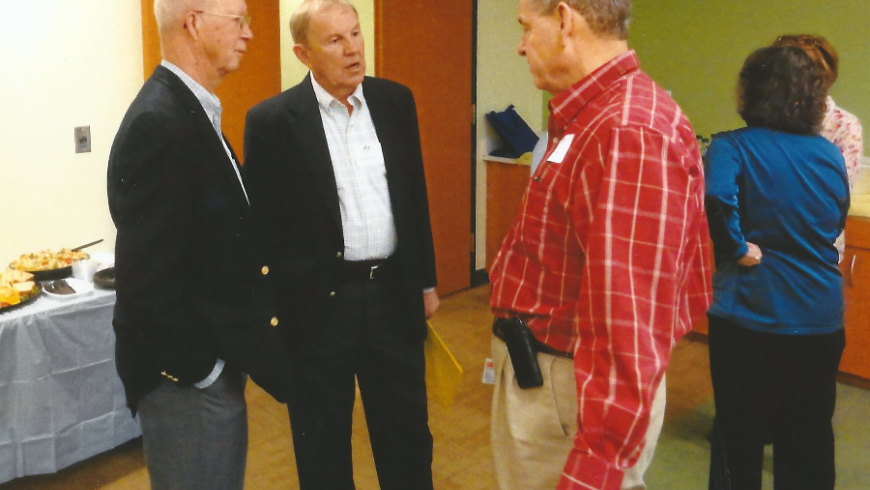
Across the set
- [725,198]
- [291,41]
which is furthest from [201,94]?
[291,41]

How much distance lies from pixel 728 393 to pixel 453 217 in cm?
288

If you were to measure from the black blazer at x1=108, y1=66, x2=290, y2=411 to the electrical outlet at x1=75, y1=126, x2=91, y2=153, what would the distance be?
1816 millimetres

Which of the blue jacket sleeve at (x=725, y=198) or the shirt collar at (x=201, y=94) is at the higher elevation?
the shirt collar at (x=201, y=94)

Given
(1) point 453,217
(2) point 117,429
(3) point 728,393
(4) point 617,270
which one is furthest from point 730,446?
(1) point 453,217

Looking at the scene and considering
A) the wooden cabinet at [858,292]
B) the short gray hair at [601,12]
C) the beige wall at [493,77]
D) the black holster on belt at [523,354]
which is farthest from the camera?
the beige wall at [493,77]

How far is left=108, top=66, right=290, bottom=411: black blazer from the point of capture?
4.34ft

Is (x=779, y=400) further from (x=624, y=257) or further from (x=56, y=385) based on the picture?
(x=56, y=385)

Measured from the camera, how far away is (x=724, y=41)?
4.17 metres

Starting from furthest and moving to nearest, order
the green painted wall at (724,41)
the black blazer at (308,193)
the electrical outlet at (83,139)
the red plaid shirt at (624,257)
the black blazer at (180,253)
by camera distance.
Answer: the green painted wall at (724,41) < the electrical outlet at (83,139) < the black blazer at (308,193) < the black blazer at (180,253) < the red plaid shirt at (624,257)

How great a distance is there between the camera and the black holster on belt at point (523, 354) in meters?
1.19

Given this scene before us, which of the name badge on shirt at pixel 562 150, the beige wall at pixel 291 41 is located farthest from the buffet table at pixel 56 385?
the beige wall at pixel 291 41

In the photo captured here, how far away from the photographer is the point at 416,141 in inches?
A: 83.7

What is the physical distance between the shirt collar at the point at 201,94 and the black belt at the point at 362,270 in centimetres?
57

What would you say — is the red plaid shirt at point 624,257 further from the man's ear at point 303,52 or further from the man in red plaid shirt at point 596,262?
the man's ear at point 303,52
